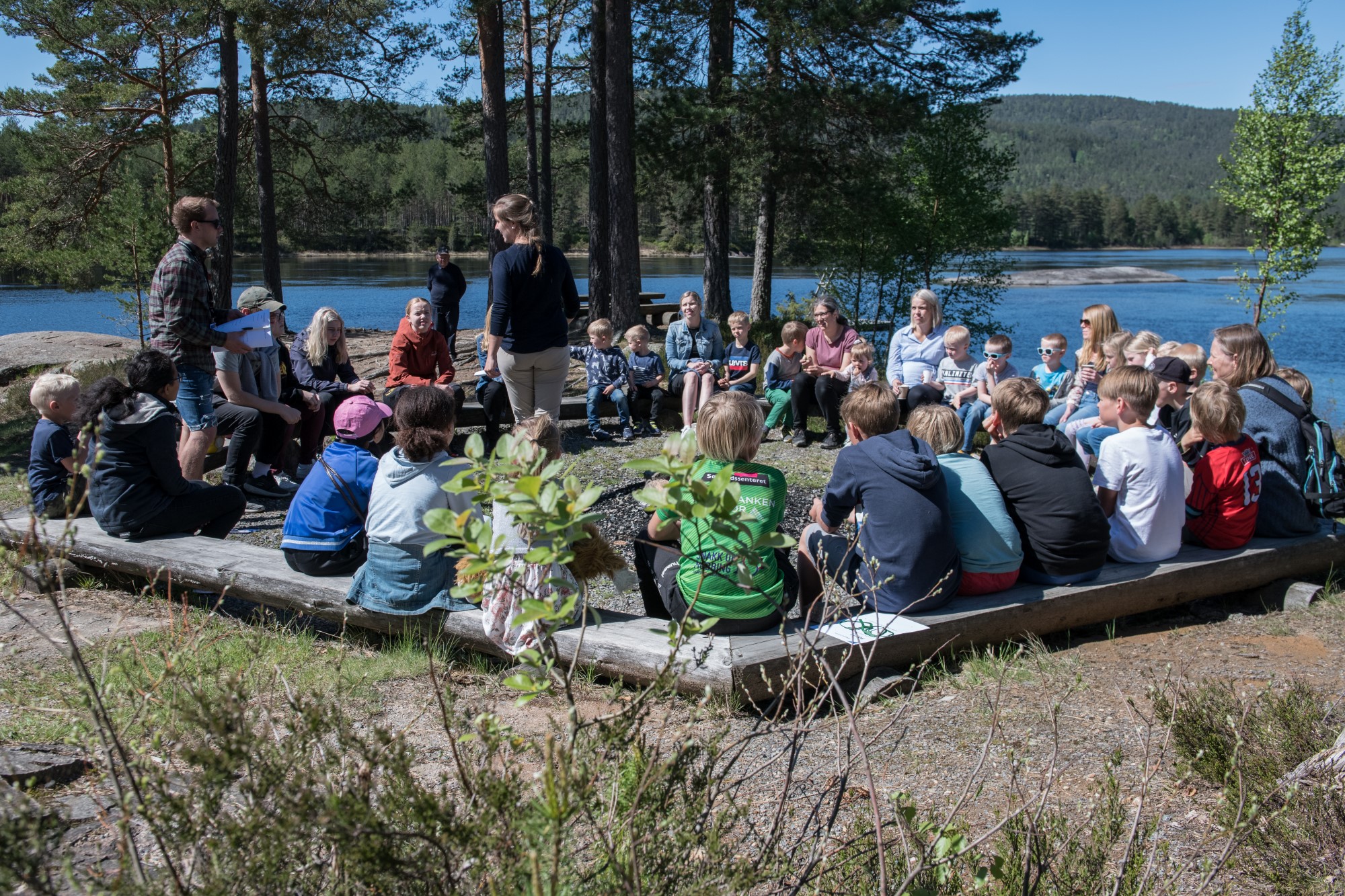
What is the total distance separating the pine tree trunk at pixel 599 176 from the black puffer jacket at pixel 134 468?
29.3 ft

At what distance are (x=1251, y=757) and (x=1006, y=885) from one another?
3.62 ft

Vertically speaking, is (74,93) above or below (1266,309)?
above

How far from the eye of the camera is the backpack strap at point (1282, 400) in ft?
13.8

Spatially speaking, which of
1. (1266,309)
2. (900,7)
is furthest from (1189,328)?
(900,7)

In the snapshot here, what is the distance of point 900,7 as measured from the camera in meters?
11.4

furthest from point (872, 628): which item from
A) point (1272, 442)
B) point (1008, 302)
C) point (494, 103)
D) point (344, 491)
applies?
point (1008, 302)

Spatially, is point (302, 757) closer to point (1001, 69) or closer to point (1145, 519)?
point (1145, 519)

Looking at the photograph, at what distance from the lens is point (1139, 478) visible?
3.72 meters

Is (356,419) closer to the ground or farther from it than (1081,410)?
farther from it

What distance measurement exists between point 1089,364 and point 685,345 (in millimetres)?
3048

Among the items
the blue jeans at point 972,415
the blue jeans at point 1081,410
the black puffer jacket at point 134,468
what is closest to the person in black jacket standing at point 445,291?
the blue jeans at point 972,415

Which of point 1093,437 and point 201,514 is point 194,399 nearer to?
point 201,514

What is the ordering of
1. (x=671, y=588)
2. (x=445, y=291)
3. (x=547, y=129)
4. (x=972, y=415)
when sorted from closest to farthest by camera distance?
1. (x=671, y=588)
2. (x=972, y=415)
3. (x=445, y=291)
4. (x=547, y=129)

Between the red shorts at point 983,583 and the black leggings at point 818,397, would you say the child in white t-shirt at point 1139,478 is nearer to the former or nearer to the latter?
the red shorts at point 983,583
